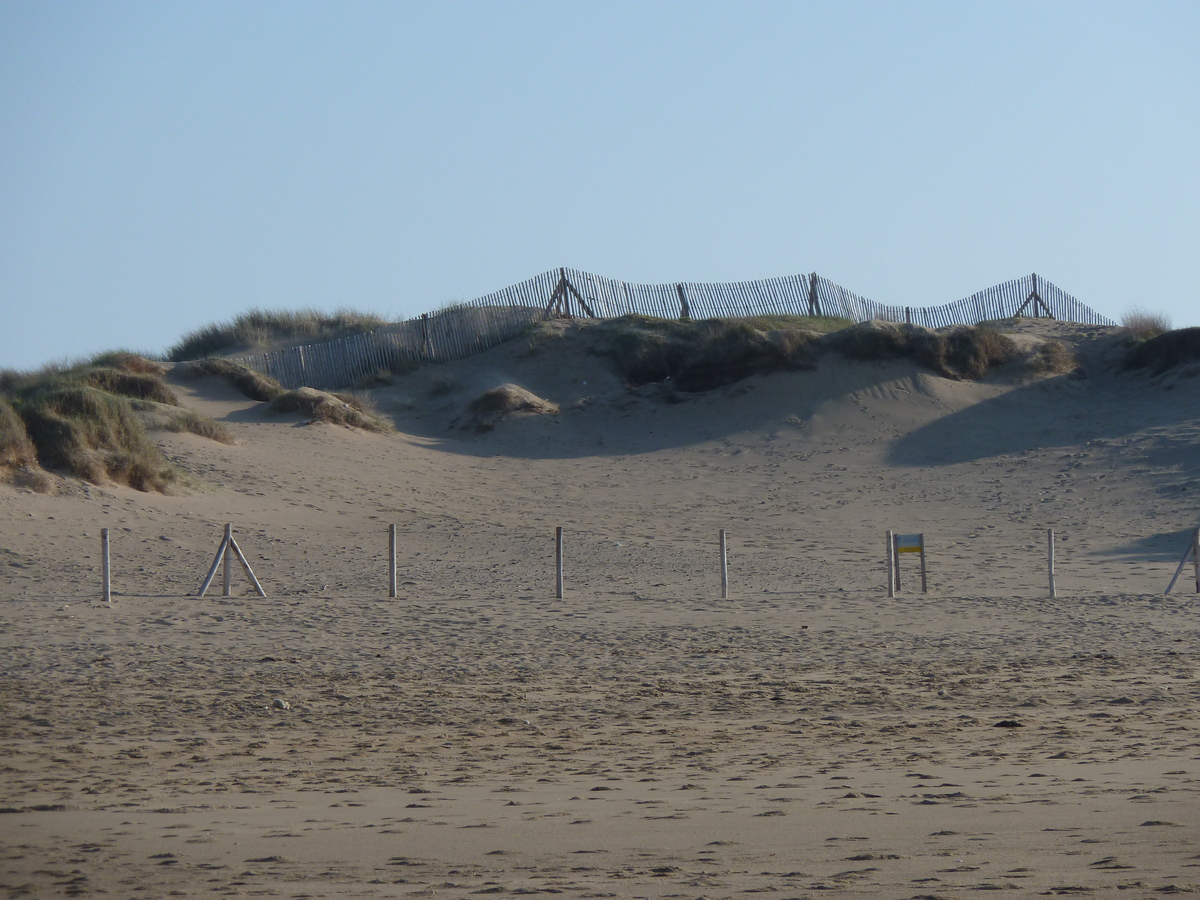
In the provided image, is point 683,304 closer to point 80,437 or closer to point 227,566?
point 80,437

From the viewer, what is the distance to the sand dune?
5059 millimetres

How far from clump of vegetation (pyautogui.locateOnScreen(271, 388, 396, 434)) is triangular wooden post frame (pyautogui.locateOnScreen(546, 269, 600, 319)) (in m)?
8.91

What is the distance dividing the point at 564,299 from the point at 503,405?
7.01 m

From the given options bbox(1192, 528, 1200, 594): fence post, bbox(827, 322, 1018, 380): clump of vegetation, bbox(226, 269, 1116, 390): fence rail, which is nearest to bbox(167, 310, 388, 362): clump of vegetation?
bbox(226, 269, 1116, 390): fence rail

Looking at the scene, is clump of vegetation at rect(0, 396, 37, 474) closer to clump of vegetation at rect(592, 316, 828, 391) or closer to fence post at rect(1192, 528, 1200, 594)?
clump of vegetation at rect(592, 316, 828, 391)

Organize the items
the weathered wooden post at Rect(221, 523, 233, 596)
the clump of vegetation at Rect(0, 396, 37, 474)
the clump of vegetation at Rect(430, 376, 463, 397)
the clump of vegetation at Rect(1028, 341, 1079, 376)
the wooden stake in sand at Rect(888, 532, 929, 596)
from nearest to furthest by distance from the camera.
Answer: the weathered wooden post at Rect(221, 523, 233, 596)
the wooden stake in sand at Rect(888, 532, 929, 596)
the clump of vegetation at Rect(0, 396, 37, 474)
the clump of vegetation at Rect(1028, 341, 1079, 376)
the clump of vegetation at Rect(430, 376, 463, 397)

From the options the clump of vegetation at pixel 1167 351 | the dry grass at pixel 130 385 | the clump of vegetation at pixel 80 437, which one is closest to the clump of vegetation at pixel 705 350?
the clump of vegetation at pixel 1167 351

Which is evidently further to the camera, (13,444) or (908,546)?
(13,444)

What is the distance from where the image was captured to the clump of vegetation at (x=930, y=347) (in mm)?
32375

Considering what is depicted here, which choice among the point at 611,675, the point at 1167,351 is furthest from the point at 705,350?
the point at 611,675

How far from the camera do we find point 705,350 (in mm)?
33000

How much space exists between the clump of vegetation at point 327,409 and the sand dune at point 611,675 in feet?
1.97

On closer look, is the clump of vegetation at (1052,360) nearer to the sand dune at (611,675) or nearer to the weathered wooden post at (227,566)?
the sand dune at (611,675)

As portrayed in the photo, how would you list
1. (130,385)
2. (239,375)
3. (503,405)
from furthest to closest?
(503,405), (239,375), (130,385)
